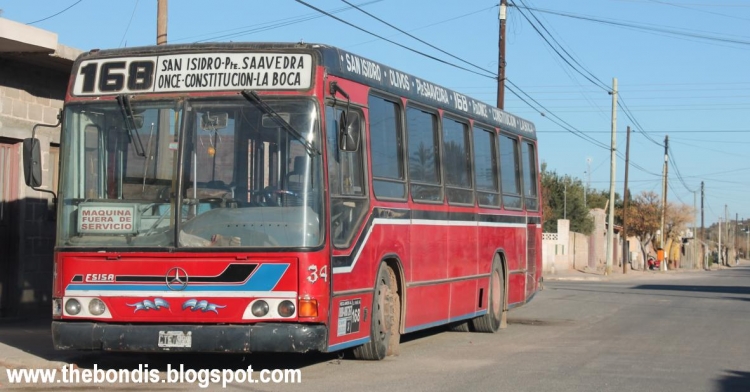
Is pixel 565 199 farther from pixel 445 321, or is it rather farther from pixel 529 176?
pixel 445 321

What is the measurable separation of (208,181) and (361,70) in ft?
7.73

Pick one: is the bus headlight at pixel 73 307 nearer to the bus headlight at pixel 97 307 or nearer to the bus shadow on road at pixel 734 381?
the bus headlight at pixel 97 307

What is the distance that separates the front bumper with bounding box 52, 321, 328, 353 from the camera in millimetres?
9367

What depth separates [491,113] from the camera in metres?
16.3

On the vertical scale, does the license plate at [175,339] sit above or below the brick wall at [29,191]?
below

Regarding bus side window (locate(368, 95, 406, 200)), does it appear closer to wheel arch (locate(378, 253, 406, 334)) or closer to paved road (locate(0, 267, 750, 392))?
wheel arch (locate(378, 253, 406, 334))

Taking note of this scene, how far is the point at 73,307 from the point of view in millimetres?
9852

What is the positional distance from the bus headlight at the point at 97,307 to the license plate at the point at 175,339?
0.70m

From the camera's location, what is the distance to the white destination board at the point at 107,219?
9.73 m

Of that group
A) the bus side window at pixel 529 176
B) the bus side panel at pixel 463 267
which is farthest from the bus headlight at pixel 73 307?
the bus side window at pixel 529 176

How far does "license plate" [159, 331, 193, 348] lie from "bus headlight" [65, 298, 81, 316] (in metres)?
0.96

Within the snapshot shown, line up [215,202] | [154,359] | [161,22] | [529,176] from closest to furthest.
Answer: [215,202], [154,359], [161,22], [529,176]

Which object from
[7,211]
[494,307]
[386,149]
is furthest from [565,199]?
[386,149]

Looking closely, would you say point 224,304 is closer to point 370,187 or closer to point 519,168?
point 370,187
